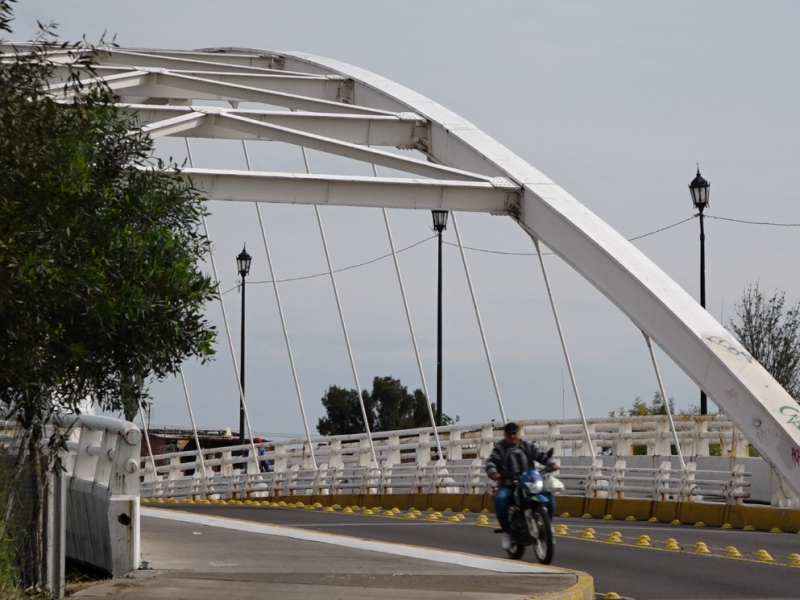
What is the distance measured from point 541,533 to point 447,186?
9.86m

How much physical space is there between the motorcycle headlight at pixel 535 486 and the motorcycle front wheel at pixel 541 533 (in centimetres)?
16

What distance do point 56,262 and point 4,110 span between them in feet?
3.66

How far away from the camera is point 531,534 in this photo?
13602 millimetres

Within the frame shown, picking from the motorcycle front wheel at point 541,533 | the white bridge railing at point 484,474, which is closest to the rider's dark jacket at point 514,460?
the motorcycle front wheel at point 541,533

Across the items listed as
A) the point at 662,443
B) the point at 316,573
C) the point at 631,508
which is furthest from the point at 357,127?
the point at 316,573

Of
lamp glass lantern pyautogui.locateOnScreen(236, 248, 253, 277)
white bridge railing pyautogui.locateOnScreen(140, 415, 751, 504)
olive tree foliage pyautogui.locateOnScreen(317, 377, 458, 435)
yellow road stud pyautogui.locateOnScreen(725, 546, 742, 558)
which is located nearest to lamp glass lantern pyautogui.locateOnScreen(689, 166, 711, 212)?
white bridge railing pyautogui.locateOnScreen(140, 415, 751, 504)

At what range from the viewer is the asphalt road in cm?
1216

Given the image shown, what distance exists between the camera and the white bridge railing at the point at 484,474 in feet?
73.9

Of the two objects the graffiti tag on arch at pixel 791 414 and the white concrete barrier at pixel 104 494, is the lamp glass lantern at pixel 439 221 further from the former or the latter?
the white concrete barrier at pixel 104 494

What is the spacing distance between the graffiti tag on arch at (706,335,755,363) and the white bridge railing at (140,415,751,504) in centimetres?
211

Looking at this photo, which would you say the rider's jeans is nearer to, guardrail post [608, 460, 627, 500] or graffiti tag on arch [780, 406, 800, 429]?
graffiti tag on arch [780, 406, 800, 429]

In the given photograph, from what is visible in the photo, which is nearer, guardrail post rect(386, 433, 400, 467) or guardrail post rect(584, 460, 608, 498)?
guardrail post rect(584, 460, 608, 498)

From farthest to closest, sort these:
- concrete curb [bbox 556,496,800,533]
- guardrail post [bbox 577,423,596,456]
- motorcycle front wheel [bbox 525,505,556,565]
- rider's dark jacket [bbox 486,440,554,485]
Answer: guardrail post [bbox 577,423,596,456] < concrete curb [bbox 556,496,800,533] < rider's dark jacket [bbox 486,440,554,485] < motorcycle front wheel [bbox 525,505,556,565]

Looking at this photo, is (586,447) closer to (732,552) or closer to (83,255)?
(732,552)
